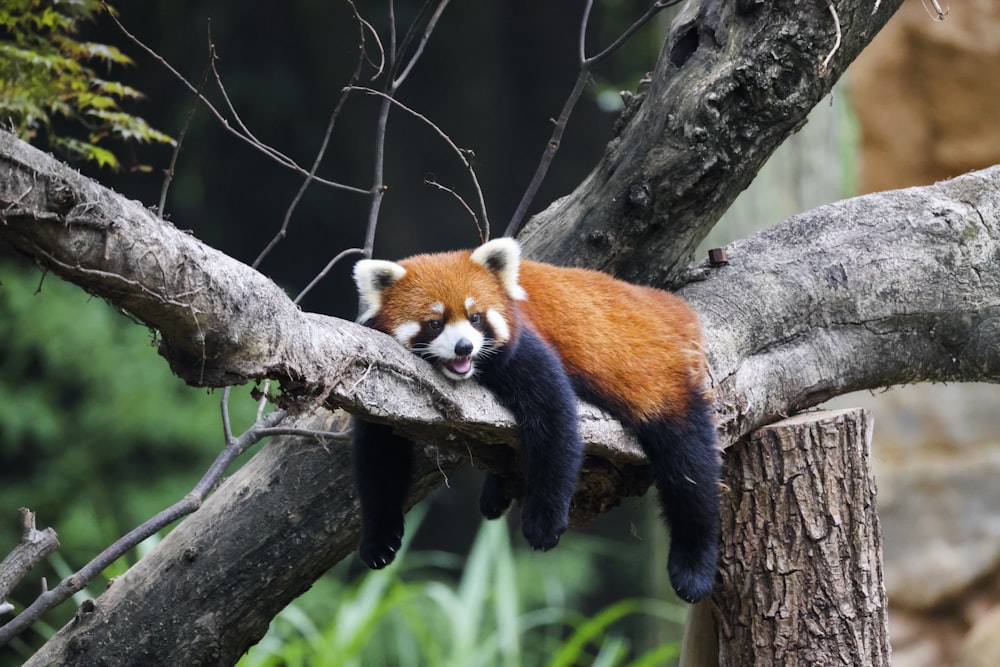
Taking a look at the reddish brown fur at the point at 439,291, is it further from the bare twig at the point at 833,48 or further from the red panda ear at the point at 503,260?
the bare twig at the point at 833,48

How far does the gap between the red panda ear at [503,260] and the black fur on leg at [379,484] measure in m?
0.42

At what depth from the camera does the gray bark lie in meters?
2.30

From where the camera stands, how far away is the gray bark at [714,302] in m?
2.30

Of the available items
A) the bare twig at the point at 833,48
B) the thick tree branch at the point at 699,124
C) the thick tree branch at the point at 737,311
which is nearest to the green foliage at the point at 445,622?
the thick tree branch at the point at 737,311

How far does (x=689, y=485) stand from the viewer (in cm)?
214

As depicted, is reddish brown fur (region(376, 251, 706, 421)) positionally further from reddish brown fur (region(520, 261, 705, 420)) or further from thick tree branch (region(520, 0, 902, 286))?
thick tree branch (region(520, 0, 902, 286))

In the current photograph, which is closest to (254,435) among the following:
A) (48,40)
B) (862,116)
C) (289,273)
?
(48,40)

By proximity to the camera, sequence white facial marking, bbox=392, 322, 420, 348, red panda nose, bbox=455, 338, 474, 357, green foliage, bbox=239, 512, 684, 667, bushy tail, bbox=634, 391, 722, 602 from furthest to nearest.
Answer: green foliage, bbox=239, 512, 684, 667
bushy tail, bbox=634, 391, 722, 602
white facial marking, bbox=392, 322, 420, 348
red panda nose, bbox=455, 338, 474, 357

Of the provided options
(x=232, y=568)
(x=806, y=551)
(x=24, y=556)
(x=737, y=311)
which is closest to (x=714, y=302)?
(x=737, y=311)

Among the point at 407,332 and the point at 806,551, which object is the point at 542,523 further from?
the point at 806,551

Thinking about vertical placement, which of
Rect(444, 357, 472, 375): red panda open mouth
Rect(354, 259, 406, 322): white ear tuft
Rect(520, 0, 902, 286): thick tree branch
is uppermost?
Rect(520, 0, 902, 286): thick tree branch

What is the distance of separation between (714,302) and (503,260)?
2.28 feet

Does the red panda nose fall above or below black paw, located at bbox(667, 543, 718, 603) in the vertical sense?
above

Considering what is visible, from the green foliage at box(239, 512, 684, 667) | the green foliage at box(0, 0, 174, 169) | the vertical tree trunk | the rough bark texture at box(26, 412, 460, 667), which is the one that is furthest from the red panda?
the green foliage at box(239, 512, 684, 667)
